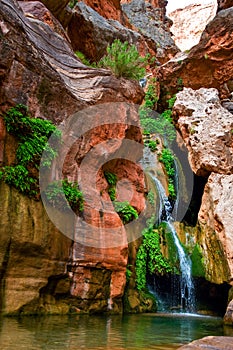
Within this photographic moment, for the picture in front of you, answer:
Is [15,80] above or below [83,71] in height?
below

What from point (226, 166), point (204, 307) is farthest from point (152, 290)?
point (226, 166)

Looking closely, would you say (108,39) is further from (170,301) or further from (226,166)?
(170,301)

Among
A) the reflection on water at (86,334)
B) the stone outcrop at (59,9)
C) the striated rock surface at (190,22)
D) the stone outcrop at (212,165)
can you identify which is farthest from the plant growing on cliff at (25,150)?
the striated rock surface at (190,22)

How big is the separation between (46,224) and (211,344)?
4.81 metres

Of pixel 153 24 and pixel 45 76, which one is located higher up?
pixel 153 24

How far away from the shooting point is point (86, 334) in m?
5.24

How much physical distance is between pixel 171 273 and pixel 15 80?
729 cm

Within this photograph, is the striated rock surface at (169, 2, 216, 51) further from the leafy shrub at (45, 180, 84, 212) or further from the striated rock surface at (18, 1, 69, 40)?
the leafy shrub at (45, 180, 84, 212)

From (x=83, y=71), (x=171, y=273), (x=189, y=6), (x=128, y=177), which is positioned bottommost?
(x=171, y=273)

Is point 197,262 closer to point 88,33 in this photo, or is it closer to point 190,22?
point 88,33

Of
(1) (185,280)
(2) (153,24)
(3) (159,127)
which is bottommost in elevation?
(1) (185,280)

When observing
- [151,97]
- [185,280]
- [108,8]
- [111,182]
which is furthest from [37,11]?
[108,8]

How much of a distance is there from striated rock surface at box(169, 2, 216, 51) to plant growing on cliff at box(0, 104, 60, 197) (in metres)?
47.0

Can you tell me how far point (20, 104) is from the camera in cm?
786
